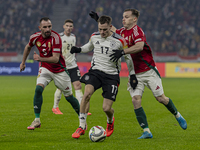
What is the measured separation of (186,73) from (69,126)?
20.3 metres

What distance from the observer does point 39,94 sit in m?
7.01

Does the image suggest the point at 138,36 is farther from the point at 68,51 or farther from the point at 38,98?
the point at 68,51

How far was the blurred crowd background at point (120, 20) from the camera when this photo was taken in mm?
31516

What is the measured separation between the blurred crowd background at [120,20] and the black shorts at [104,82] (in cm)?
2392

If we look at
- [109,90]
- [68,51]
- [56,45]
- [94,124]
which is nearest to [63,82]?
[56,45]

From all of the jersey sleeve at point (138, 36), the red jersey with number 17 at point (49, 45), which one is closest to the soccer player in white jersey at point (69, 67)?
the red jersey with number 17 at point (49, 45)

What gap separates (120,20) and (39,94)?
88.5ft

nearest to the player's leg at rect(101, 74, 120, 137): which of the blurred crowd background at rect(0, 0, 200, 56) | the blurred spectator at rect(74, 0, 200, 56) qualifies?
the blurred crowd background at rect(0, 0, 200, 56)

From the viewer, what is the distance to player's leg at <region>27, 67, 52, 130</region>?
692 cm

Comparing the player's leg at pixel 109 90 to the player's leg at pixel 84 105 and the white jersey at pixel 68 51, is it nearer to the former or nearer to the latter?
the player's leg at pixel 84 105

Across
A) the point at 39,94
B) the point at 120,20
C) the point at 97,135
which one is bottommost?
the point at 97,135

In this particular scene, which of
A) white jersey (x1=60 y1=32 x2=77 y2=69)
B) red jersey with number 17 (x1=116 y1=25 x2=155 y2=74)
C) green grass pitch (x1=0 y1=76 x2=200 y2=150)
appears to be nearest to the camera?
green grass pitch (x1=0 y1=76 x2=200 y2=150)

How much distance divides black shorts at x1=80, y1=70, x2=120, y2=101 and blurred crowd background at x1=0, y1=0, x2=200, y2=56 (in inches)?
942

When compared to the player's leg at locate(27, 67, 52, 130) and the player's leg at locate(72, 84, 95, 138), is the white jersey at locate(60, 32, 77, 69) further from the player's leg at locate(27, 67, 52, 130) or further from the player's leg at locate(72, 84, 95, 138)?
the player's leg at locate(72, 84, 95, 138)
